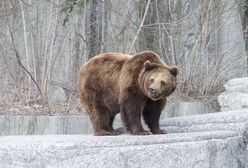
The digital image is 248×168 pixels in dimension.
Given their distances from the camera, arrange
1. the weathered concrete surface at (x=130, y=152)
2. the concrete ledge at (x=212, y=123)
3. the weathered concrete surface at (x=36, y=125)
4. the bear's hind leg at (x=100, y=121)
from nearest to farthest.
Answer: the weathered concrete surface at (x=130, y=152), the concrete ledge at (x=212, y=123), the bear's hind leg at (x=100, y=121), the weathered concrete surface at (x=36, y=125)

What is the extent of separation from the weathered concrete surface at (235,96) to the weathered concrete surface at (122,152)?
331cm

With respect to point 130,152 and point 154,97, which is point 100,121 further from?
point 130,152

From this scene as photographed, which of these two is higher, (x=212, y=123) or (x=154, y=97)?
(x=154, y=97)

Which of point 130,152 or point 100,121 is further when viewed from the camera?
point 100,121

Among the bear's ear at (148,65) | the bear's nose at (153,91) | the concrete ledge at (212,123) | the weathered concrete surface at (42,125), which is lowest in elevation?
the weathered concrete surface at (42,125)

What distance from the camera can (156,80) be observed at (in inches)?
219

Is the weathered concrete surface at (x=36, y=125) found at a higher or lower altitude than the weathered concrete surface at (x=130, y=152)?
lower

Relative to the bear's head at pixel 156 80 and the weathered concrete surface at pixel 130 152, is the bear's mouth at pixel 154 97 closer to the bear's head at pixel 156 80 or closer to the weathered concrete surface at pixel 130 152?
the bear's head at pixel 156 80

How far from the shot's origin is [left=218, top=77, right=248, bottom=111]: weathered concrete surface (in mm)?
8625

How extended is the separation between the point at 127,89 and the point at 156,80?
337 mm

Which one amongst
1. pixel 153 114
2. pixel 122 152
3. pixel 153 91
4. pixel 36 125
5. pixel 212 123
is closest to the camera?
pixel 122 152

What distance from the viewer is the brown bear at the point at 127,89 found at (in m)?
5.63

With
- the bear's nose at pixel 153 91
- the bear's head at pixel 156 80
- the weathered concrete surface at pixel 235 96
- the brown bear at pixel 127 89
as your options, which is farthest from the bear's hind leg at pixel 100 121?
the weathered concrete surface at pixel 235 96

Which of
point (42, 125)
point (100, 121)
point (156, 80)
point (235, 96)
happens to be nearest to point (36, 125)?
point (42, 125)
